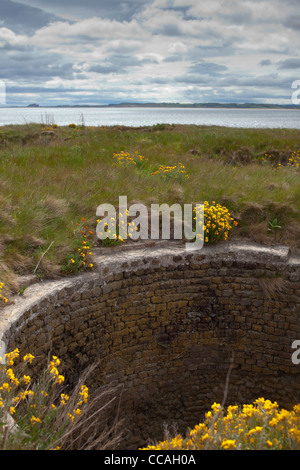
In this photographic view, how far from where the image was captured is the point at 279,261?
6.78 m

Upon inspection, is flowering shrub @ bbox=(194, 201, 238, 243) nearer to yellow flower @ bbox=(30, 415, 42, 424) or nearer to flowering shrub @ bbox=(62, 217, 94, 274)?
flowering shrub @ bbox=(62, 217, 94, 274)

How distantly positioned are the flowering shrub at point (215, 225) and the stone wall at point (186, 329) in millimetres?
283

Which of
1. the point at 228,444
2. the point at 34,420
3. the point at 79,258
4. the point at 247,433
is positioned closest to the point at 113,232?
the point at 79,258

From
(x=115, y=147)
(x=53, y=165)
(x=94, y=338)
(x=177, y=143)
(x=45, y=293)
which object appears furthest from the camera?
(x=177, y=143)

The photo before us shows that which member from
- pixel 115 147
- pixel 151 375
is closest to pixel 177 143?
pixel 115 147

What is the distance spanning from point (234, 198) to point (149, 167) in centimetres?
263

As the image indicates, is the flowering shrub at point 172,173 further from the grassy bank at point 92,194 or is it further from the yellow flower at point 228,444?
the yellow flower at point 228,444

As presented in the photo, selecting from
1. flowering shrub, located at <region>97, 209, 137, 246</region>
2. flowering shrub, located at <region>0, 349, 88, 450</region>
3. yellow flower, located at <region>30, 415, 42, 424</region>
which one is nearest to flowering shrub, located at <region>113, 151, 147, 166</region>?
flowering shrub, located at <region>97, 209, 137, 246</region>

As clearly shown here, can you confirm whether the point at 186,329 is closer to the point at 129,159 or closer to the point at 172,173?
the point at 172,173

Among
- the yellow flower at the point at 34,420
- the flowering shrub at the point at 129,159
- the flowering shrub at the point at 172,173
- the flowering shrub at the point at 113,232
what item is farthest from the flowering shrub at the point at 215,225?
the yellow flower at the point at 34,420

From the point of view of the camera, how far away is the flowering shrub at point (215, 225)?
23.1 feet

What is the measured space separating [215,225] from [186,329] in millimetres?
1835

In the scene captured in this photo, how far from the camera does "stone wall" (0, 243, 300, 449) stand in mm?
6109
